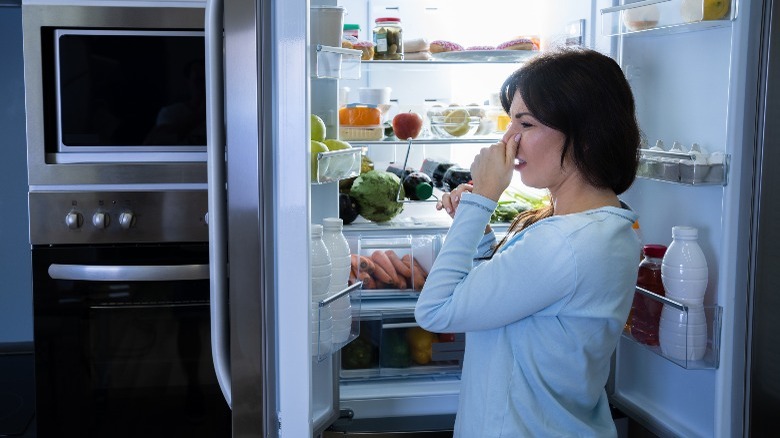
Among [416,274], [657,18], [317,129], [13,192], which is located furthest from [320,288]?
[13,192]

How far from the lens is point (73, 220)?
262 centimetres

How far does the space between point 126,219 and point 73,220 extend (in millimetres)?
155

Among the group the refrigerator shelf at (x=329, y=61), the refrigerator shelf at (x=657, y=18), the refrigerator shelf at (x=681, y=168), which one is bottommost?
the refrigerator shelf at (x=681, y=168)

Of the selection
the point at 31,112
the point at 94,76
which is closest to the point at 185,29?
the point at 94,76

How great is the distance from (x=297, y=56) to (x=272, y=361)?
0.54 metres

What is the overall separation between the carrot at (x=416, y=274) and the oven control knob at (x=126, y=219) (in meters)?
0.86

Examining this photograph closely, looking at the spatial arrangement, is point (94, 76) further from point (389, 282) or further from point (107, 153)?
point (389, 282)

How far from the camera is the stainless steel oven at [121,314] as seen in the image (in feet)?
8.68

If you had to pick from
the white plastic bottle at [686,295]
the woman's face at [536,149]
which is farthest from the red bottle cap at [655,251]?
the woman's face at [536,149]

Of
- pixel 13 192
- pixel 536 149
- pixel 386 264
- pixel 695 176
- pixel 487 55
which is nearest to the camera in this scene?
pixel 536 149

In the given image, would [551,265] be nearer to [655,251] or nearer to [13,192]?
[655,251]

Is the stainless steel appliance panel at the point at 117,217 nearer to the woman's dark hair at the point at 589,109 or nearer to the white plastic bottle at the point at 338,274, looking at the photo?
the white plastic bottle at the point at 338,274

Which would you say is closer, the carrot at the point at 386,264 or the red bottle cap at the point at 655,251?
the red bottle cap at the point at 655,251

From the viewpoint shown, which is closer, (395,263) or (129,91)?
(395,263)
